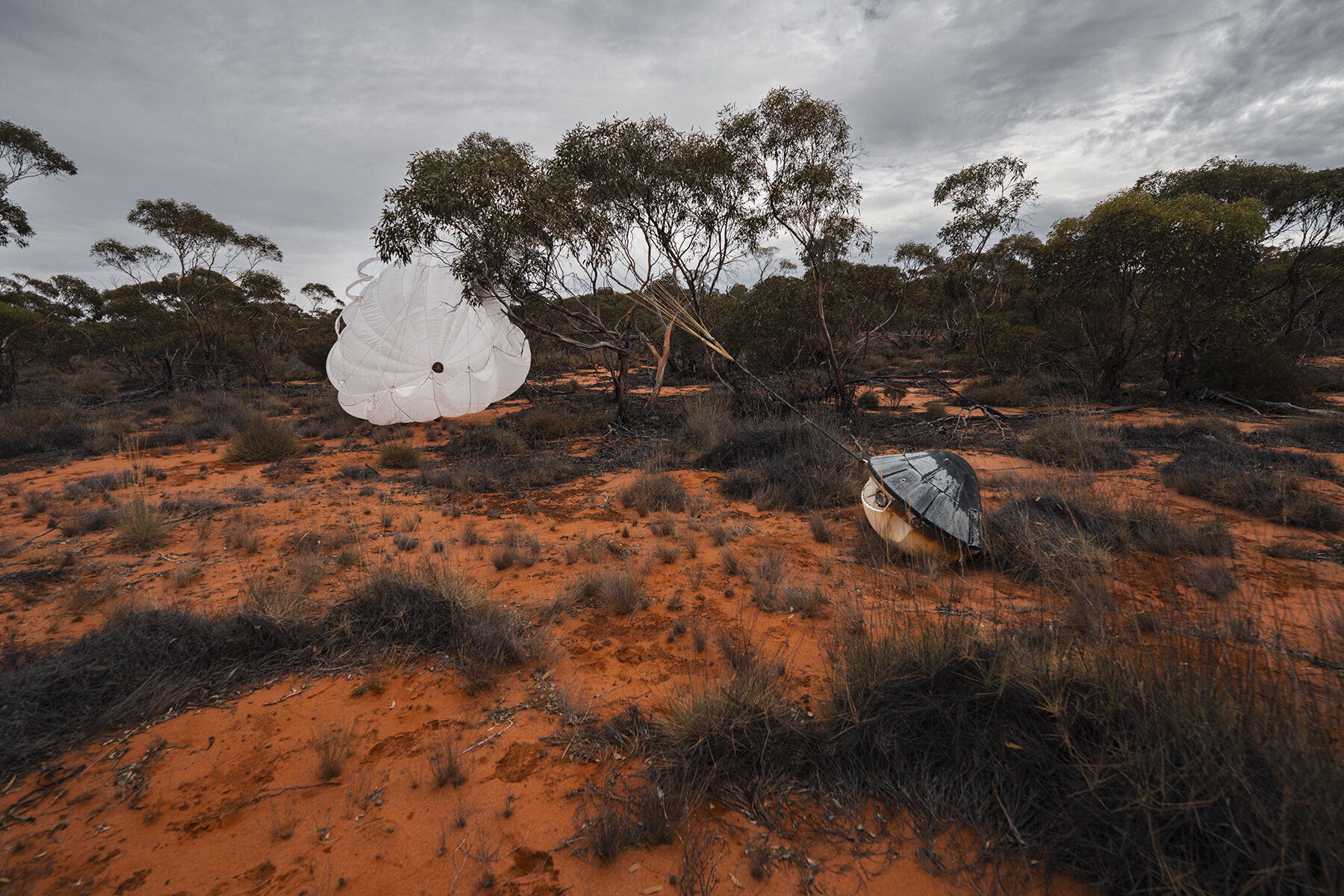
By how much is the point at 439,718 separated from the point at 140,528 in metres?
5.47

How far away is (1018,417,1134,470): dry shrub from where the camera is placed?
772cm

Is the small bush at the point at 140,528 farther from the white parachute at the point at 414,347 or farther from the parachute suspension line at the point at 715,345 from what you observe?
the parachute suspension line at the point at 715,345

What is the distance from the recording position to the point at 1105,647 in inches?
94.8

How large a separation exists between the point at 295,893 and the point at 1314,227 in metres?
27.4

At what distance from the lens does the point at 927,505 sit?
4730mm

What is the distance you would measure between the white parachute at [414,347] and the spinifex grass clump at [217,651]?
882cm

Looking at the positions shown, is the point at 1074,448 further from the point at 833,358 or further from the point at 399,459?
the point at 399,459

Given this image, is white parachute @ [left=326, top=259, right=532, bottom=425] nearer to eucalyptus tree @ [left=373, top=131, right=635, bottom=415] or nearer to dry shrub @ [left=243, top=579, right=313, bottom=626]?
eucalyptus tree @ [left=373, top=131, right=635, bottom=415]

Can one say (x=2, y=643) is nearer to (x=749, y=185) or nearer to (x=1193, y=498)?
(x=1193, y=498)

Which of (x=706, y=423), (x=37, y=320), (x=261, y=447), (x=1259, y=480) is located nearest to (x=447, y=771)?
(x=706, y=423)

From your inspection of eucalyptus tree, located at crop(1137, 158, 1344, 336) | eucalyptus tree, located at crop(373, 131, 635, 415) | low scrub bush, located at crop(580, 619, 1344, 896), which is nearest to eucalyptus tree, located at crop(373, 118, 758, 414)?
eucalyptus tree, located at crop(373, 131, 635, 415)

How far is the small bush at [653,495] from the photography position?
22.7ft

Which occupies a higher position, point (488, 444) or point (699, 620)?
point (488, 444)

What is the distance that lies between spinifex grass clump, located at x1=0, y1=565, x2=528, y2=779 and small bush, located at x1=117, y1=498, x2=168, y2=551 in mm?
2624
